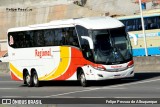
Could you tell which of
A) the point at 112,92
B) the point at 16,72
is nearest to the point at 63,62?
the point at 16,72

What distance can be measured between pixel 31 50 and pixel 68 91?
529 centimetres

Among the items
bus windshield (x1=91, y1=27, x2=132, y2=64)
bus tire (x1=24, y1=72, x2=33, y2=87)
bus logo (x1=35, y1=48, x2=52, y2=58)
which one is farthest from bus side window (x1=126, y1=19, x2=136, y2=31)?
bus windshield (x1=91, y1=27, x2=132, y2=64)

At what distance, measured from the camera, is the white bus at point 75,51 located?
25297 mm

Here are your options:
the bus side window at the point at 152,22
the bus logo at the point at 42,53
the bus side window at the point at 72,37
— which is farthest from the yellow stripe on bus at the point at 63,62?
the bus side window at the point at 152,22

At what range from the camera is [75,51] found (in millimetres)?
26125

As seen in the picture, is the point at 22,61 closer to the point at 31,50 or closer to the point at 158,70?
the point at 31,50

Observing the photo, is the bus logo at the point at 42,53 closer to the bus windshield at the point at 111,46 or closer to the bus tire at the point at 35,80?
the bus tire at the point at 35,80

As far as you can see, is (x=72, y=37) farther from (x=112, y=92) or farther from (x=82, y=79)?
(x=112, y=92)

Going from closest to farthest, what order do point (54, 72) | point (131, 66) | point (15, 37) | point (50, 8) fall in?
point (131, 66) < point (54, 72) < point (15, 37) < point (50, 8)

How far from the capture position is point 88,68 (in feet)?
83.7

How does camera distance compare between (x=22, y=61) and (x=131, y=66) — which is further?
(x=22, y=61)

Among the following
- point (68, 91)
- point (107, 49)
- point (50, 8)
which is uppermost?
point (50, 8)

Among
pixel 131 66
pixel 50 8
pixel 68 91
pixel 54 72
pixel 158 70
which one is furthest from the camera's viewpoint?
pixel 50 8

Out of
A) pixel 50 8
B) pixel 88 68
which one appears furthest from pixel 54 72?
pixel 50 8
